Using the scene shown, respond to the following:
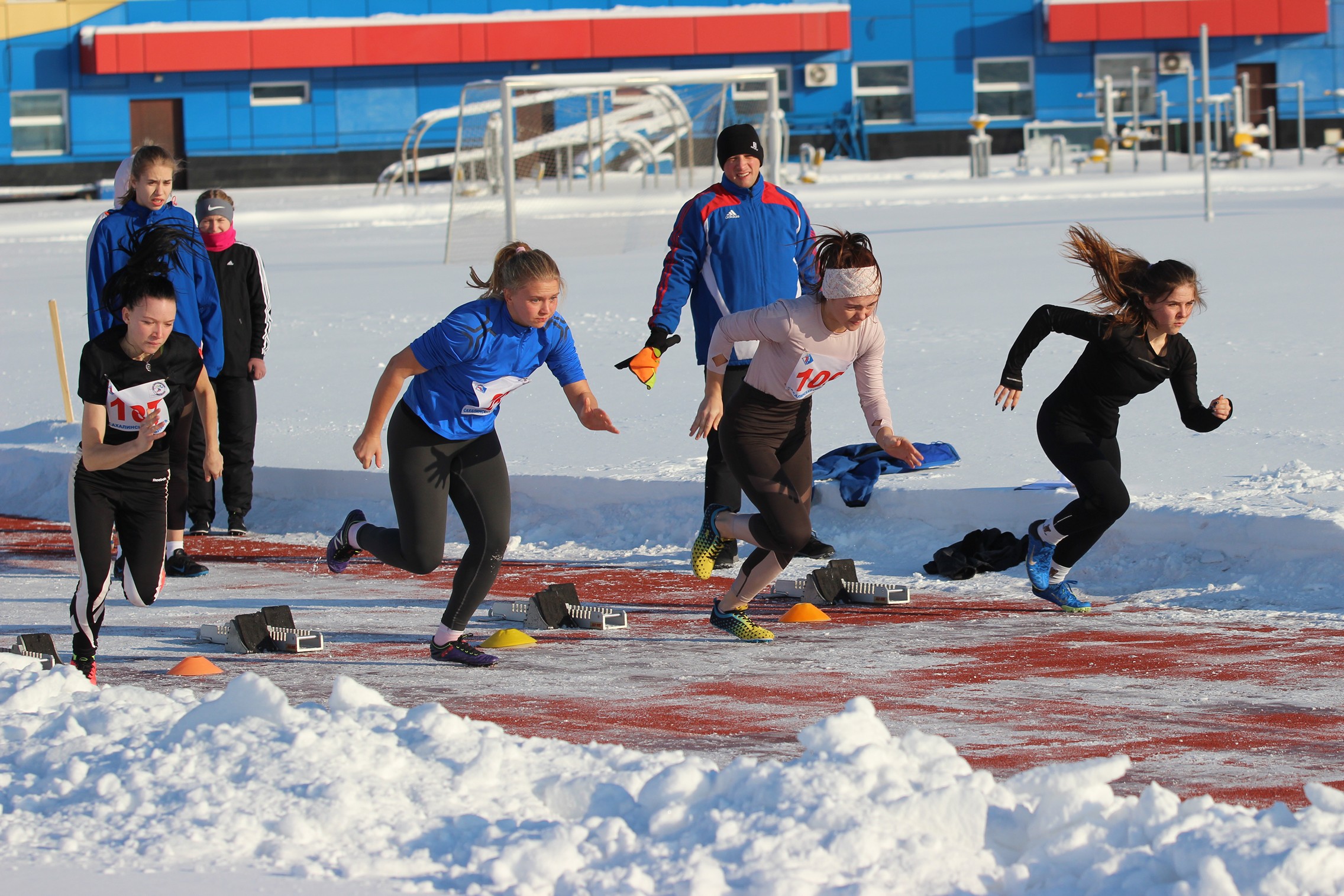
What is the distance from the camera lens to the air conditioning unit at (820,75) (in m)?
41.0

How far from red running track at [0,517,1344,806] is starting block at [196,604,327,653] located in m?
0.10

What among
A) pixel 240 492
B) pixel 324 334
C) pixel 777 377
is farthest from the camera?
pixel 324 334

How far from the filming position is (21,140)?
3931 cm

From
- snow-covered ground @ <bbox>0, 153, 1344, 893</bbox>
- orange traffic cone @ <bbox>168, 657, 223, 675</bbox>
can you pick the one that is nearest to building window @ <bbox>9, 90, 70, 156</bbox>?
snow-covered ground @ <bbox>0, 153, 1344, 893</bbox>

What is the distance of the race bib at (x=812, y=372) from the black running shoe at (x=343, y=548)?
178 centimetres

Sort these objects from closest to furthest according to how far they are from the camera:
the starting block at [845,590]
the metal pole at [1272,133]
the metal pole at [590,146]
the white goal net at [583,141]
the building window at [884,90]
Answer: the starting block at [845,590], the white goal net at [583,141], the metal pole at [590,146], the metal pole at [1272,133], the building window at [884,90]

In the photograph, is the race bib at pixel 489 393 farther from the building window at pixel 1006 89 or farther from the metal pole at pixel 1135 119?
the building window at pixel 1006 89

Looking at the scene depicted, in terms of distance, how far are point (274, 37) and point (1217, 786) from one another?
3886 centimetres

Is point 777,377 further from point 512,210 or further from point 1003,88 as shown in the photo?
point 1003,88

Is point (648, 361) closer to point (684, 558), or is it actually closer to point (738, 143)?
point (738, 143)

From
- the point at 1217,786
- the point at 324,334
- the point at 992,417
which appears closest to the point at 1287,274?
the point at 992,417

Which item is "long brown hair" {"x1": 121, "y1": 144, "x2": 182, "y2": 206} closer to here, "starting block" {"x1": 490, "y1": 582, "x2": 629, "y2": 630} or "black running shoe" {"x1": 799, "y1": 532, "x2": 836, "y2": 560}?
"starting block" {"x1": 490, "y1": 582, "x2": 629, "y2": 630}

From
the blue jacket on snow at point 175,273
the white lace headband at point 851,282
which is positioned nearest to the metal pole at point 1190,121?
the blue jacket on snow at point 175,273

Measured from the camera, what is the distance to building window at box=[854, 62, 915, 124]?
136 ft
